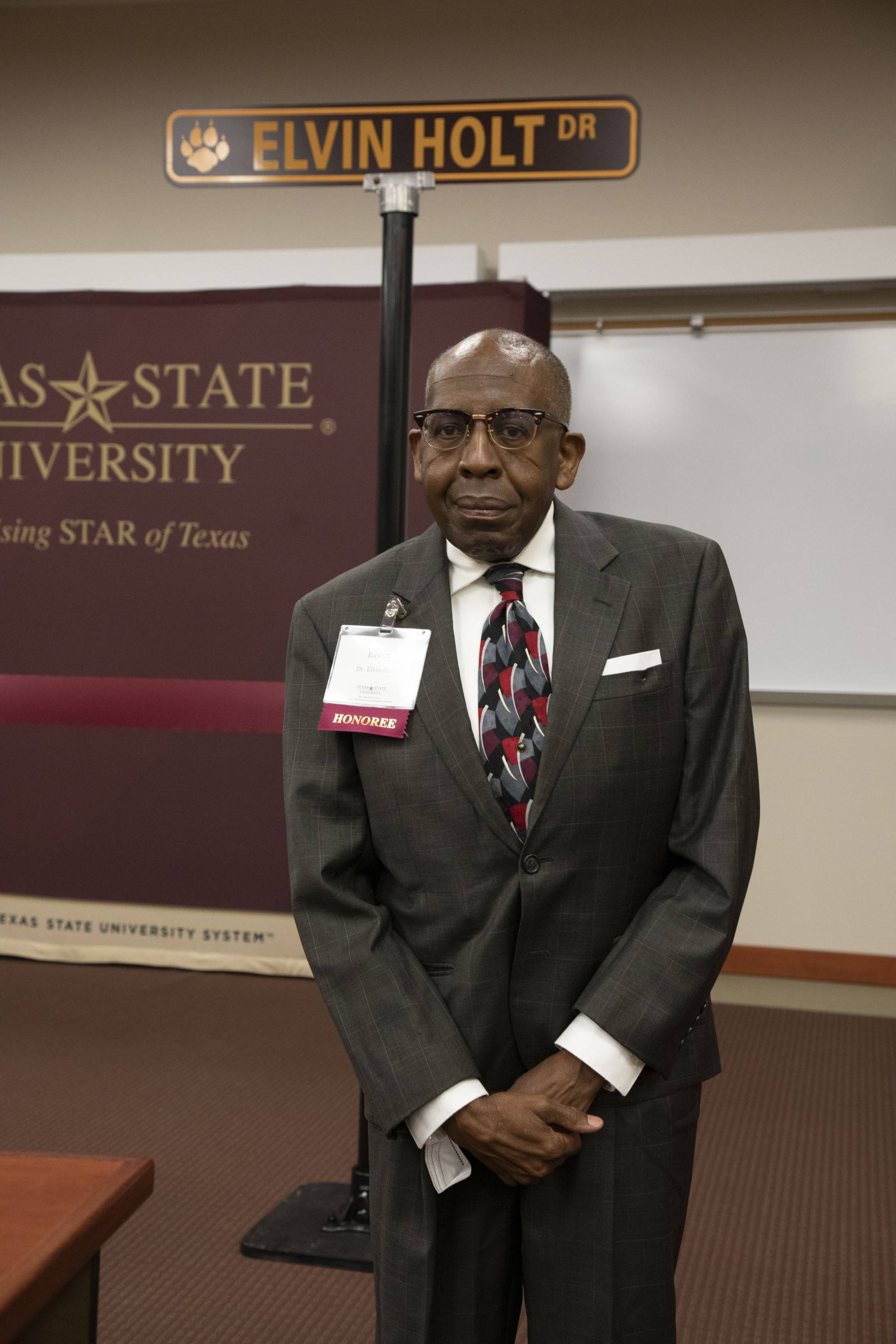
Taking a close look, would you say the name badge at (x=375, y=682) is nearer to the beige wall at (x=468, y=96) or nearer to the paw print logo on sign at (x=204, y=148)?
the paw print logo on sign at (x=204, y=148)

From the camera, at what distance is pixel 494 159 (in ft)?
11.0

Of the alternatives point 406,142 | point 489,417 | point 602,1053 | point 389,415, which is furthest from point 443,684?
point 406,142

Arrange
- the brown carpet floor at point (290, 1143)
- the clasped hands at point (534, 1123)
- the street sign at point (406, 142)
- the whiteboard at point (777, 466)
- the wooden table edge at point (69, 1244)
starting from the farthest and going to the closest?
the whiteboard at point (777, 466) < the street sign at point (406, 142) < the brown carpet floor at point (290, 1143) < the clasped hands at point (534, 1123) < the wooden table edge at point (69, 1244)

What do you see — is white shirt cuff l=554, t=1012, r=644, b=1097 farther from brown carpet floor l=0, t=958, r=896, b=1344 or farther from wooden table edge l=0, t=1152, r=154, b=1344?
brown carpet floor l=0, t=958, r=896, b=1344

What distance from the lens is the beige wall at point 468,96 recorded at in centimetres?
393

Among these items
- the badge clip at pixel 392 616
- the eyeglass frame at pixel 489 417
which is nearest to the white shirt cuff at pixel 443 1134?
the badge clip at pixel 392 616

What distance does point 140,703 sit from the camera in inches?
159

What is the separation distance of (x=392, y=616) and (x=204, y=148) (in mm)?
2213

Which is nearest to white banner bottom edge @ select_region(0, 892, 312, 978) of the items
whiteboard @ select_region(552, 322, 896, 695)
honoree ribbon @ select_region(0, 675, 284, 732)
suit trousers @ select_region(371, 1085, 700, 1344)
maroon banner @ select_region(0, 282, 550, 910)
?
maroon banner @ select_region(0, 282, 550, 910)

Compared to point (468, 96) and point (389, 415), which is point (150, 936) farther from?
point (468, 96)

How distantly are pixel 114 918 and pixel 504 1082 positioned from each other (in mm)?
3079

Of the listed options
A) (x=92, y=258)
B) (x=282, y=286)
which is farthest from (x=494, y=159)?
(x=92, y=258)

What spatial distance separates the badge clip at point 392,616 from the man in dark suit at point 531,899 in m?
0.03

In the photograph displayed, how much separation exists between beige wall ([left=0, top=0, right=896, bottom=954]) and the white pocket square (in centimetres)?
290
